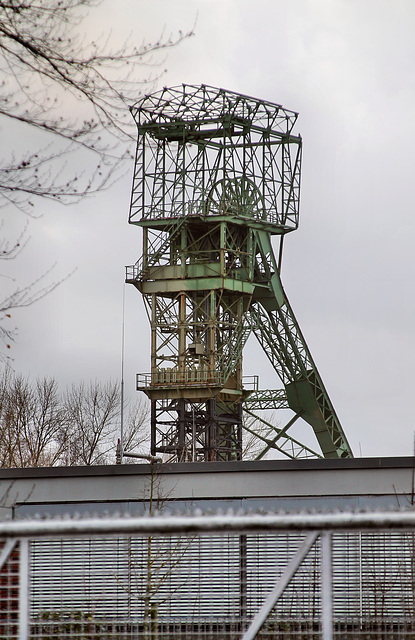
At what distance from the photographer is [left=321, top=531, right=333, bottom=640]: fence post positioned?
7.01 m

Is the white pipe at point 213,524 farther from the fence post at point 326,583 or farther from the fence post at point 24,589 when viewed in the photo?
the fence post at point 24,589

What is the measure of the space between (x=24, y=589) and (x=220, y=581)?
131 centimetres

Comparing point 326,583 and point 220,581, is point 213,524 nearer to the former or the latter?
point 326,583

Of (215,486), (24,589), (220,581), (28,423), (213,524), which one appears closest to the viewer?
(213,524)

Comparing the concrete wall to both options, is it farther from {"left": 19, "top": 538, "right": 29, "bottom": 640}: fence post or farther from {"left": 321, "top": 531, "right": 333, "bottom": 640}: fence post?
{"left": 321, "top": 531, "right": 333, "bottom": 640}: fence post

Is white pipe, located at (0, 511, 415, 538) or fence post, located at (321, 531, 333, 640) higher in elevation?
white pipe, located at (0, 511, 415, 538)

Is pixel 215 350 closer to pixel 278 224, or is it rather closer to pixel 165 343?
pixel 165 343

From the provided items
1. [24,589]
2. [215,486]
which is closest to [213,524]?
[24,589]

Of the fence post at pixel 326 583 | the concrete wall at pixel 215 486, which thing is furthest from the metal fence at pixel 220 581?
the concrete wall at pixel 215 486

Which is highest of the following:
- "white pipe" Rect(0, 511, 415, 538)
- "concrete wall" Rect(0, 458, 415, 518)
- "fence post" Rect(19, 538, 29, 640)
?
"concrete wall" Rect(0, 458, 415, 518)

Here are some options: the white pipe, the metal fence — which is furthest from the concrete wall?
the white pipe

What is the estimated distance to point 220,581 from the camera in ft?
25.2

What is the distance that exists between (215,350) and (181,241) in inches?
240

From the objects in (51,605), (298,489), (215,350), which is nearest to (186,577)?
(51,605)
